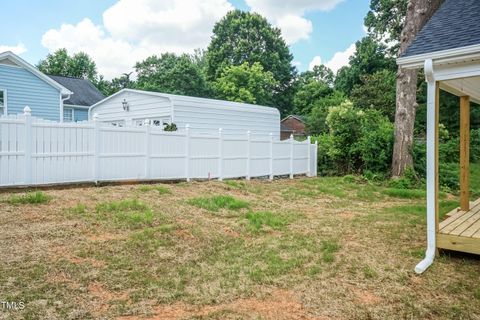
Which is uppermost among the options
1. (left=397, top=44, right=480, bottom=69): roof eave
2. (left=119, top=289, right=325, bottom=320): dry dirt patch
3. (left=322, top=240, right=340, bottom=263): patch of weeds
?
(left=397, top=44, right=480, bottom=69): roof eave

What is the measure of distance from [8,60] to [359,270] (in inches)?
606

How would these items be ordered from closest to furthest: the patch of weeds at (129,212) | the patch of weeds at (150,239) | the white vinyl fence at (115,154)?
the patch of weeds at (150,239), the patch of weeds at (129,212), the white vinyl fence at (115,154)

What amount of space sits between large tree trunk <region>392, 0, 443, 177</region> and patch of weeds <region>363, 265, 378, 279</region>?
29.6 ft

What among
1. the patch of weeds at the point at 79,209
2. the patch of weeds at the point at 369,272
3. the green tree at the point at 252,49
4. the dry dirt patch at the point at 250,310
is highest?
the green tree at the point at 252,49

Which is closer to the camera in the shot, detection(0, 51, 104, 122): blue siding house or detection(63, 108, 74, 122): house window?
detection(0, 51, 104, 122): blue siding house

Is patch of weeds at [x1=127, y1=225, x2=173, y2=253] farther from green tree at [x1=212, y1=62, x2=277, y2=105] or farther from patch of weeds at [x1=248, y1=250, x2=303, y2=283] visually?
green tree at [x1=212, y1=62, x2=277, y2=105]

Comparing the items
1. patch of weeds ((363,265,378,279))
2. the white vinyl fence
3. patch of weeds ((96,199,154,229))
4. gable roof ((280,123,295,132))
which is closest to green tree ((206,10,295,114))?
gable roof ((280,123,295,132))

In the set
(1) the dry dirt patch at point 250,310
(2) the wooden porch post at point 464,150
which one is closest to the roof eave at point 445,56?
(2) the wooden porch post at point 464,150

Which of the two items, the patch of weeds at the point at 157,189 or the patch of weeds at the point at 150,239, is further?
the patch of weeds at the point at 157,189

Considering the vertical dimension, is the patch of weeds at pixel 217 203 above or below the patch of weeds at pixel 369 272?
above

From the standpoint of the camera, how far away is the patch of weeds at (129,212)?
5562mm

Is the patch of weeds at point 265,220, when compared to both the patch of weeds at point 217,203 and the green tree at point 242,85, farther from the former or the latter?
the green tree at point 242,85

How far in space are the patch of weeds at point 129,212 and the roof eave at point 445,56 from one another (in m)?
4.10

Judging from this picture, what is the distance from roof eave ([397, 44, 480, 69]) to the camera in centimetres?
393
